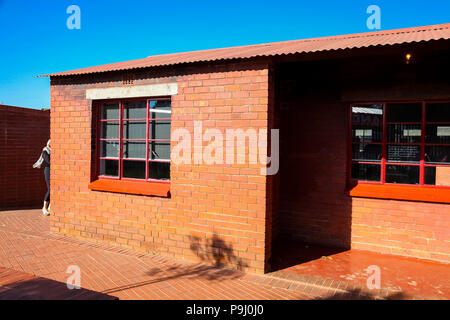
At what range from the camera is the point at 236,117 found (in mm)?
4832

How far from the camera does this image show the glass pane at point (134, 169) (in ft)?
19.7

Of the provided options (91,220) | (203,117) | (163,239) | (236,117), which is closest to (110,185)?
(91,220)

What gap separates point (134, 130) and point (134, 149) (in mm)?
343

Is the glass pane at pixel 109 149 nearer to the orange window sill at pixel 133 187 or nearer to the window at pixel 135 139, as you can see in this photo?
the window at pixel 135 139

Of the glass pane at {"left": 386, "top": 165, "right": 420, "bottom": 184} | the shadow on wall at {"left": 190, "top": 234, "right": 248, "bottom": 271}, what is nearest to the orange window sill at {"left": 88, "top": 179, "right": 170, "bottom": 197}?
the shadow on wall at {"left": 190, "top": 234, "right": 248, "bottom": 271}

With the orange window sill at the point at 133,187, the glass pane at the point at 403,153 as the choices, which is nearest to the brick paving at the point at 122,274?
the orange window sill at the point at 133,187

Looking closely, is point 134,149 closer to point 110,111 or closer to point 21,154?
point 110,111

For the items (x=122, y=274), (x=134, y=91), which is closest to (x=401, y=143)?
(x=134, y=91)

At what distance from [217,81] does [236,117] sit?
2.10 ft

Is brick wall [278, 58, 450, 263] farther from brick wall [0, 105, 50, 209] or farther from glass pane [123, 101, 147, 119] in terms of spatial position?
brick wall [0, 105, 50, 209]

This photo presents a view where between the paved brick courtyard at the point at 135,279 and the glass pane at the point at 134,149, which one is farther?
the glass pane at the point at 134,149

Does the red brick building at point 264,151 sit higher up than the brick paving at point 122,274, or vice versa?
the red brick building at point 264,151

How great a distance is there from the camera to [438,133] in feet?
17.7

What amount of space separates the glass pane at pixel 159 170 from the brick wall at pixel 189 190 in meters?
0.40
